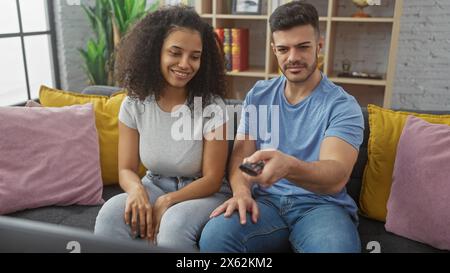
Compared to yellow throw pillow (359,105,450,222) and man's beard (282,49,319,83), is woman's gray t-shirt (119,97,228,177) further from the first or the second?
yellow throw pillow (359,105,450,222)

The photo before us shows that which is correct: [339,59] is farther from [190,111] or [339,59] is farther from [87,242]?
[87,242]

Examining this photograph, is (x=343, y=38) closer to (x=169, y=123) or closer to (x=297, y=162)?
(x=169, y=123)

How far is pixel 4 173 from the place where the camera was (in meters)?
1.42

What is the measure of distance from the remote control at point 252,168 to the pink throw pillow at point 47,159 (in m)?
0.87

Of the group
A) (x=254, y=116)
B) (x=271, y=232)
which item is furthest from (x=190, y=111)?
(x=271, y=232)

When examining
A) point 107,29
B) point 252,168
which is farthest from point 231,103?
point 107,29

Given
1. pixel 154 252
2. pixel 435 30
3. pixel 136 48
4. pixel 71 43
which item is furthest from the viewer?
pixel 71 43

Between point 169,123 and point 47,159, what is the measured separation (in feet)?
1.61

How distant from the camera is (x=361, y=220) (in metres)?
1.47

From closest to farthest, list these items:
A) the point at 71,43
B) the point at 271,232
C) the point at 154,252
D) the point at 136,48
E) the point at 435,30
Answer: the point at 154,252
the point at 271,232
the point at 136,48
the point at 435,30
the point at 71,43

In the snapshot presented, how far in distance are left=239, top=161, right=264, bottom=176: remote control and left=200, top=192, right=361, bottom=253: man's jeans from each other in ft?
0.96

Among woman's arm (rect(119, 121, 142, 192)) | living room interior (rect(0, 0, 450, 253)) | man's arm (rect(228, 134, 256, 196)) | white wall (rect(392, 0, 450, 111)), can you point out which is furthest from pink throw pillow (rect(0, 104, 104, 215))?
white wall (rect(392, 0, 450, 111))

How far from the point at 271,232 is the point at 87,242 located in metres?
0.86

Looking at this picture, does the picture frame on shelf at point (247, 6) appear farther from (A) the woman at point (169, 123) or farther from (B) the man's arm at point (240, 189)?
(B) the man's arm at point (240, 189)
